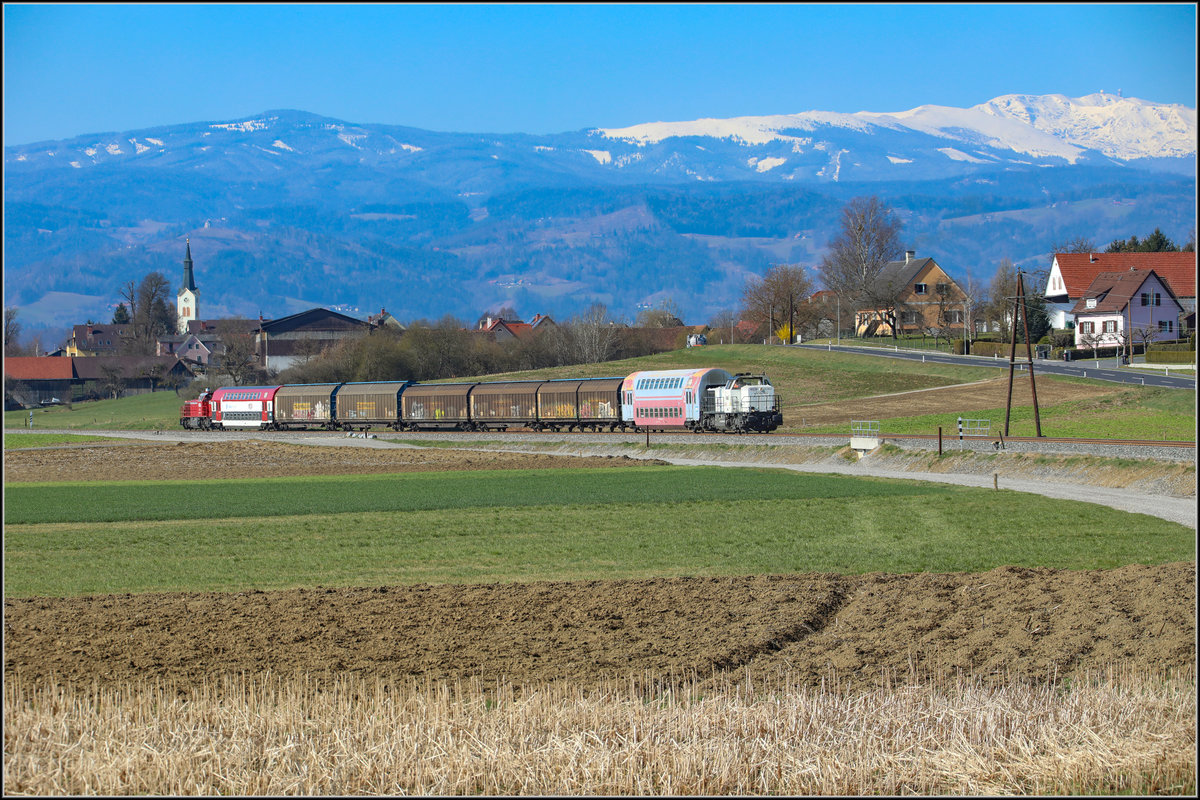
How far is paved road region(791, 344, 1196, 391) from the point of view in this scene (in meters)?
82.3

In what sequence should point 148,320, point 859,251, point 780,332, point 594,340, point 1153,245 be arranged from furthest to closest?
point 148,320
point 859,251
point 594,340
point 780,332
point 1153,245

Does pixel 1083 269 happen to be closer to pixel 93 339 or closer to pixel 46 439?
pixel 46 439

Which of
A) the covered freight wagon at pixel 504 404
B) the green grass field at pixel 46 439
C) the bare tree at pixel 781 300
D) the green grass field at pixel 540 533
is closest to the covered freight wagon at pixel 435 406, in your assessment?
the covered freight wagon at pixel 504 404

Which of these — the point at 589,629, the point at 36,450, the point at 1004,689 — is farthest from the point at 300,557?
the point at 36,450

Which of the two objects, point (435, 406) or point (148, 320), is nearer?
point (435, 406)

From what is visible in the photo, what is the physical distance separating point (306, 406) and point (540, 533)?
68450 mm

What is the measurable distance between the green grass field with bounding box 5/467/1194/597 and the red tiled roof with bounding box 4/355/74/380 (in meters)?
17.6

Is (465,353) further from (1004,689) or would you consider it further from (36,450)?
(1004,689)

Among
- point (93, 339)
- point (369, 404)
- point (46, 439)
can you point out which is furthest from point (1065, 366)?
point (93, 339)

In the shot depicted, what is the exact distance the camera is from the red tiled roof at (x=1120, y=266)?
378 ft

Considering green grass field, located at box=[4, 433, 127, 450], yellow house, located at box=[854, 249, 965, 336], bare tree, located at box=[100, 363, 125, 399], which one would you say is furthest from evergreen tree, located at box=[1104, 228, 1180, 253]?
green grass field, located at box=[4, 433, 127, 450]

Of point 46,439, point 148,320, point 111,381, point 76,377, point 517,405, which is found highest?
point 148,320

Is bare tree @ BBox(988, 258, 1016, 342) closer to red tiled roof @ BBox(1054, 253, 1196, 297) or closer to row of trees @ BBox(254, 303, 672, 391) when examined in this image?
red tiled roof @ BBox(1054, 253, 1196, 297)

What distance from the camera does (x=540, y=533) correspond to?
3159 centimetres
